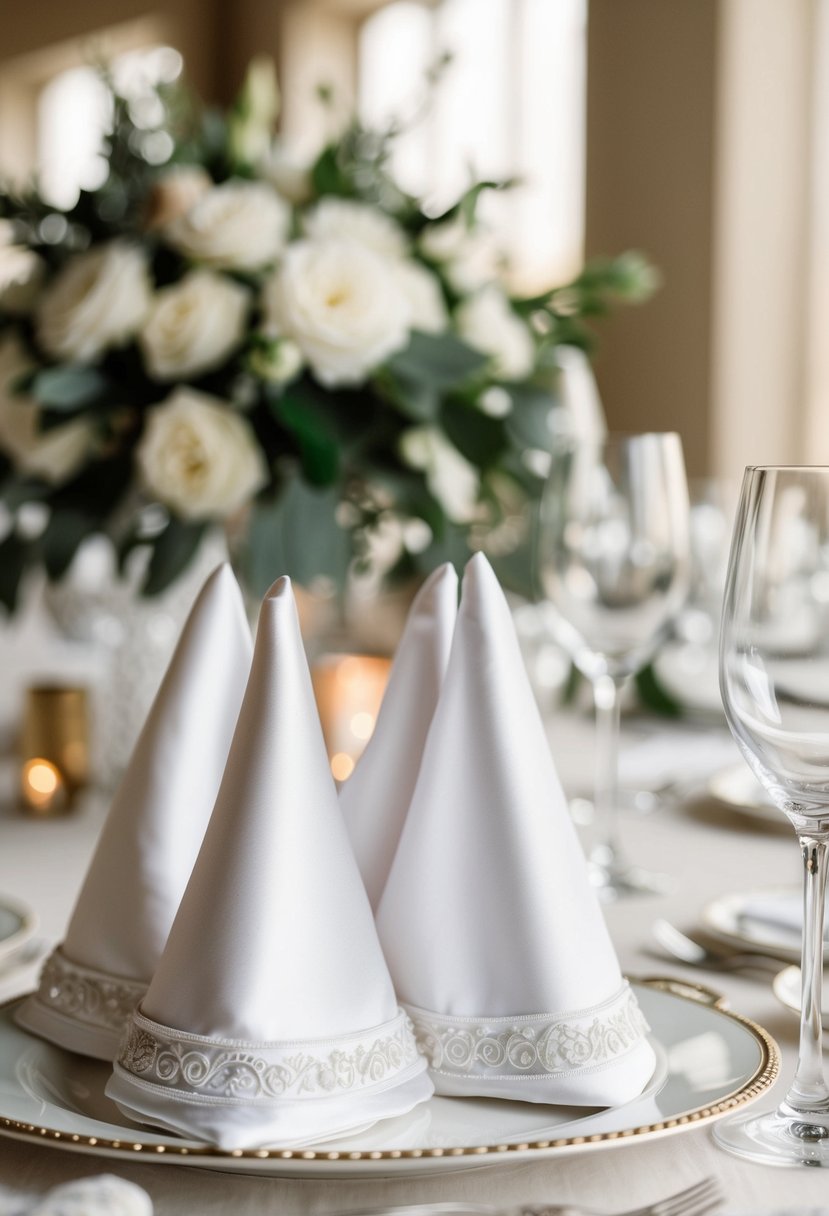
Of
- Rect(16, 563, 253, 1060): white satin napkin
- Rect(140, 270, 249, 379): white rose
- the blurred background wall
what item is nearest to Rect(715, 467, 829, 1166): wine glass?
Rect(16, 563, 253, 1060): white satin napkin

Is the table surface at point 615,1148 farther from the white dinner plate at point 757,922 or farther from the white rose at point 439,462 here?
the white rose at point 439,462

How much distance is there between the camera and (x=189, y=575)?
1.27 metres

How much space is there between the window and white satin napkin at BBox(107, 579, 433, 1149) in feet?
16.4

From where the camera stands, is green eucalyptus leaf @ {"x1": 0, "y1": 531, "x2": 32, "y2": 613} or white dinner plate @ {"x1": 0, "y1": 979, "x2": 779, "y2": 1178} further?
green eucalyptus leaf @ {"x1": 0, "y1": 531, "x2": 32, "y2": 613}

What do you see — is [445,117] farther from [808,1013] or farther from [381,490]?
[808,1013]

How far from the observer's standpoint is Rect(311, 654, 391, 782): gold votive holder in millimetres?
1294

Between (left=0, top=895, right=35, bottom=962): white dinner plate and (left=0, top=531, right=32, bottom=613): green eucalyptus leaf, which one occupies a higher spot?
(left=0, top=531, right=32, bottom=613): green eucalyptus leaf

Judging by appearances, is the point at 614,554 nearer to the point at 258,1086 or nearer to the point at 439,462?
the point at 439,462

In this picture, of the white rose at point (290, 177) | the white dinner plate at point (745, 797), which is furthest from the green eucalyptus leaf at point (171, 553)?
the white dinner plate at point (745, 797)

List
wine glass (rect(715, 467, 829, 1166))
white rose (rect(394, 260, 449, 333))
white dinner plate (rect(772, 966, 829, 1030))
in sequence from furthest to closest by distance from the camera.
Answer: white rose (rect(394, 260, 449, 333)) < white dinner plate (rect(772, 966, 829, 1030)) < wine glass (rect(715, 467, 829, 1166))

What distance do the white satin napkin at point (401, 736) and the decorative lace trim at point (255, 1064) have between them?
0.42ft

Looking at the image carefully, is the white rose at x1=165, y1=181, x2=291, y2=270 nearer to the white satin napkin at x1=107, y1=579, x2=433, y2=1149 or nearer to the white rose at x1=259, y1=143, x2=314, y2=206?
the white rose at x1=259, y1=143, x2=314, y2=206

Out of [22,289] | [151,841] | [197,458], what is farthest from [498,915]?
[22,289]

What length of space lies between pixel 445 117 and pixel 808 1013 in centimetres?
641
